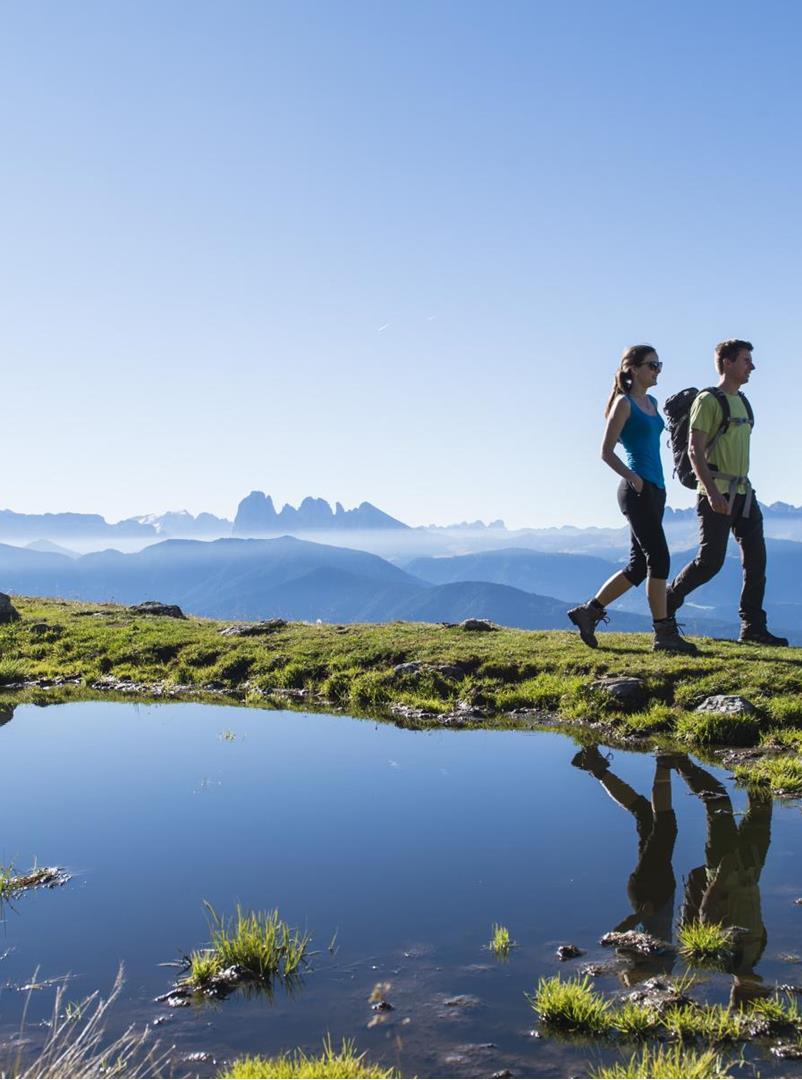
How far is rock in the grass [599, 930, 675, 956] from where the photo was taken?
5.64 m

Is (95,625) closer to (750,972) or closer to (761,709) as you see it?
(761,709)

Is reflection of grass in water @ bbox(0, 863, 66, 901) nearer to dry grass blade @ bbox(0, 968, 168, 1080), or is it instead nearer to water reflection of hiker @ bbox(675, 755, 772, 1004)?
dry grass blade @ bbox(0, 968, 168, 1080)

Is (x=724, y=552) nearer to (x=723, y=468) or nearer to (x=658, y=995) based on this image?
(x=723, y=468)

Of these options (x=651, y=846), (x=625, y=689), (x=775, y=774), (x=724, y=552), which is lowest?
(x=651, y=846)

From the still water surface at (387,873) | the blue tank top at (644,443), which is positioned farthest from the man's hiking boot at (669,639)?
the still water surface at (387,873)

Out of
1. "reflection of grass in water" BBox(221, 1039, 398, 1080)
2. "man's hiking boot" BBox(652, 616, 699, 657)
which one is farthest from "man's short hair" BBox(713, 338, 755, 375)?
"reflection of grass in water" BBox(221, 1039, 398, 1080)

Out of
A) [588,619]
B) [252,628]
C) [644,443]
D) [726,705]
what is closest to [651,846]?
[726,705]

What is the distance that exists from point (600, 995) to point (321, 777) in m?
5.73

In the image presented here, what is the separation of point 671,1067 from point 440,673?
11.6 metres

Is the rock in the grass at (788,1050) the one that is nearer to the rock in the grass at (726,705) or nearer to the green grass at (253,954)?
the green grass at (253,954)

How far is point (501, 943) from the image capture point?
5.78m

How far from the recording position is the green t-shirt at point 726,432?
15375 millimetres

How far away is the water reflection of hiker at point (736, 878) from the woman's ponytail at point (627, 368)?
24.9 ft

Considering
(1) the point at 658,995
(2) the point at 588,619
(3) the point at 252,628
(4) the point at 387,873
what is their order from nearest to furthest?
(1) the point at 658,995 → (4) the point at 387,873 → (2) the point at 588,619 → (3) the point at 252,628
